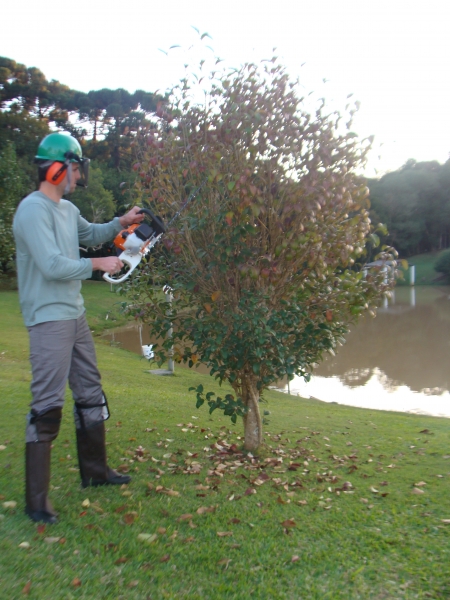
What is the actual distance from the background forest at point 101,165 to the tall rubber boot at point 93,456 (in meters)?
10.6

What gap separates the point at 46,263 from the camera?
3236 millimetres

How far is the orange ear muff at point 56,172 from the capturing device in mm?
3479

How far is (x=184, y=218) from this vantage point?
14.7 ft

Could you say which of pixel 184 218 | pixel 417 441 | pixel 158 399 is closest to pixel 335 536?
pixel 184 218

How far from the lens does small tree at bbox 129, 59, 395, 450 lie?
4.35 metres

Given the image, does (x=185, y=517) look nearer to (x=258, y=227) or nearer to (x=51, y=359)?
(x=51, y=359)

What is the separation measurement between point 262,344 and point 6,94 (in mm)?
44345

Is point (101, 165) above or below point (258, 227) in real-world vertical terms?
above

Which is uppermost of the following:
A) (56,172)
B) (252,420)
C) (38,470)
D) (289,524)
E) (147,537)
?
(56,172)

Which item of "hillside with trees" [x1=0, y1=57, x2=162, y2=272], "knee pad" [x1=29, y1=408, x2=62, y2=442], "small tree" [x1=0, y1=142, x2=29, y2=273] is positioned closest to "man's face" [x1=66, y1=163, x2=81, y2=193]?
"knee pad" [x1=29, y1=408, x2=62, y2=442]

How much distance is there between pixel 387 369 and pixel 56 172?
42.5ft

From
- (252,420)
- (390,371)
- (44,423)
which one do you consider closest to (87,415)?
(44,423)

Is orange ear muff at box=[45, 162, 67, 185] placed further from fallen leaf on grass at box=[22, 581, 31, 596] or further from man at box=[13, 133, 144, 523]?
fallen leaf on grass at box=[22, 581, 31, 596]

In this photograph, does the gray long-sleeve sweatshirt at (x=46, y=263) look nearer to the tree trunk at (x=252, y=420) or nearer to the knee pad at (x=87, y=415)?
the knee pad at (x=87, y=415)
